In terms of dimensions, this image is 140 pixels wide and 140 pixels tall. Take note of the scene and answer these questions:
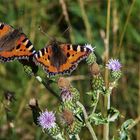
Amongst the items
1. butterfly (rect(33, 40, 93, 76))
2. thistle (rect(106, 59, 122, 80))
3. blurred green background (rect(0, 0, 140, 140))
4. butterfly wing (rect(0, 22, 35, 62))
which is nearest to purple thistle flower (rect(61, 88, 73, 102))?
butterfly (rect(33, 40, 93, 76))

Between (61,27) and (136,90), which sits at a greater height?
(61,27)

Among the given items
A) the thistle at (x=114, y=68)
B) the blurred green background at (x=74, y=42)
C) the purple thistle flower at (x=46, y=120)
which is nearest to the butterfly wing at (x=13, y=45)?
the purple thistle flower at (x=46, y=120)

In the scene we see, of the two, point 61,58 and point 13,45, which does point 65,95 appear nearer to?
point 61,58

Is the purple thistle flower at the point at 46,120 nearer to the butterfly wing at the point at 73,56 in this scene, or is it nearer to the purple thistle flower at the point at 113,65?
the butterfly wing at the point at 73,56

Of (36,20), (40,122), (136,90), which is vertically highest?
(36,20)

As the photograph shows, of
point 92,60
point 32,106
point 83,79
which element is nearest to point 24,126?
point 83,79

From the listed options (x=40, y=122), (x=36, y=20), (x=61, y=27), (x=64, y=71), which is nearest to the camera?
(x=64, y=71)

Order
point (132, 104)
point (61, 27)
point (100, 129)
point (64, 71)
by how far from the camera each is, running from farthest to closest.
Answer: point (61, 27) < point (132, 104) < point (100, 129) < point (64, 71)

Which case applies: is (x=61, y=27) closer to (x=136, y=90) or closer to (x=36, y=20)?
(x=36, y=20)
